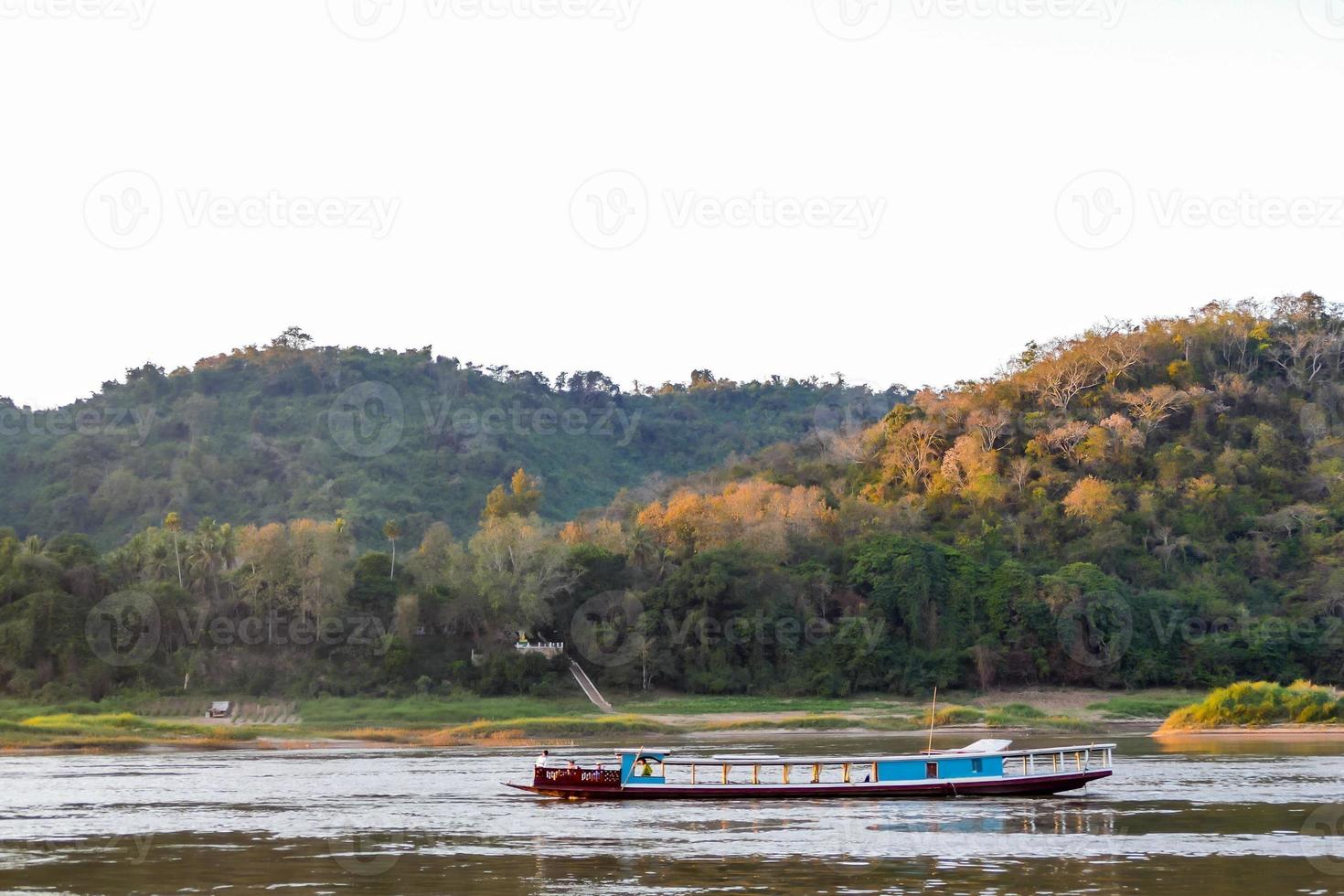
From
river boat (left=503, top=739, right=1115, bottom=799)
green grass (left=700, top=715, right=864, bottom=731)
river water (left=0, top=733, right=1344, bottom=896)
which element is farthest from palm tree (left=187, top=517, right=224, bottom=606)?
river boat (left=503, top=739, right=1115, bottom=799)

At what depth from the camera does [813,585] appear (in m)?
91.9

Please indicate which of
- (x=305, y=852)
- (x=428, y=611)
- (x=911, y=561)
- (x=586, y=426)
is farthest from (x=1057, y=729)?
(x=586, y=426)

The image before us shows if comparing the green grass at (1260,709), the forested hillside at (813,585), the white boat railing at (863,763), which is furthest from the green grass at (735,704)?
the white boat railing at (863,763)

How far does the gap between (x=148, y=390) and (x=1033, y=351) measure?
91.7m

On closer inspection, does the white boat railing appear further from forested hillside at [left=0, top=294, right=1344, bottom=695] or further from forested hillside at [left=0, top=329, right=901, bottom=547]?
forested hillside at [left=0, top=329, right=901, bottom=547]

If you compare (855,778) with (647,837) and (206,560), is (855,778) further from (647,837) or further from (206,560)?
(206,560)

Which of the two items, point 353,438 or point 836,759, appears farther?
point 353,438

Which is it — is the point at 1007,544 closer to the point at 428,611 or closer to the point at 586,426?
the point at 428,611

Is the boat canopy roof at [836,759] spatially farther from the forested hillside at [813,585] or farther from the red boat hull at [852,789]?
the forested hillside at [813,585]

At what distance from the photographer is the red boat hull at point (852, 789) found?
141 ft

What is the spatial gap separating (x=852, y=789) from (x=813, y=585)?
161 feet

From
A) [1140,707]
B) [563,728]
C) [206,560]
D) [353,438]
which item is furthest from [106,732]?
[353,438]

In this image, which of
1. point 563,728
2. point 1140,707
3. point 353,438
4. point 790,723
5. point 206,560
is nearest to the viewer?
point 563,728

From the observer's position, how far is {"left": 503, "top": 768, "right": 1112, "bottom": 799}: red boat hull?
1695 inches
